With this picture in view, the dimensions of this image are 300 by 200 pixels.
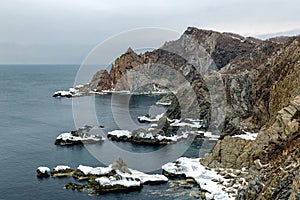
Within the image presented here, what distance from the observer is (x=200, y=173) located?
71562 millimetres

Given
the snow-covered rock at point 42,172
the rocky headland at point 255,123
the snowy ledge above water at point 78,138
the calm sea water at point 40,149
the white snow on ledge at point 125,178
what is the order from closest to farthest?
the rocky headland at point 255,123
the calm sea water at point 40,149
the white snow on ledge at point 125,178
the snow-covered rock at point 42,172
the snowy ledge above water at point 78,138

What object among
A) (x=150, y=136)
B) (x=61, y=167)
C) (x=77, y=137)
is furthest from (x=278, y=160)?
(x=77, y=137)

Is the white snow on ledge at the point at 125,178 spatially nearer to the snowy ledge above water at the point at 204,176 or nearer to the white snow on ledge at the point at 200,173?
the snowy ledge above water at the point at 204,176

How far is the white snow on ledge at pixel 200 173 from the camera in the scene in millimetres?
60250

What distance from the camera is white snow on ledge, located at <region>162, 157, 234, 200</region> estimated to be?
60.2 metres

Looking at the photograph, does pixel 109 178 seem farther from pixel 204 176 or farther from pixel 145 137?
pixel 145 137

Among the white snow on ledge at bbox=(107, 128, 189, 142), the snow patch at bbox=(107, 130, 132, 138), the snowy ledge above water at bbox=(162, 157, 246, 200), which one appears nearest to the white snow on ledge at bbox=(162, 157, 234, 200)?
the snowy ledge above water at bbox=(162, 157, 246, 200)

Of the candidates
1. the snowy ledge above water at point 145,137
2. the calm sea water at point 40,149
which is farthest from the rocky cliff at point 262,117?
the calm sea water at point 40,149

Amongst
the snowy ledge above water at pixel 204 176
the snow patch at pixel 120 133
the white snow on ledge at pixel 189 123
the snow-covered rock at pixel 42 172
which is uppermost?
the white snow on ledge at pixel 189 123

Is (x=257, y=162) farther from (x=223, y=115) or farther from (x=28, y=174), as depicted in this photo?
(x=223, y=115)

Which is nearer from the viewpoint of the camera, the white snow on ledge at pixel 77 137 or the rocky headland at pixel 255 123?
the rocky headland at pixel 255 123

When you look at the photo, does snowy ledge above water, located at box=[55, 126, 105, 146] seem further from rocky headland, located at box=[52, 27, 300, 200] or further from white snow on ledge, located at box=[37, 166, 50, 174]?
rocky headland, located at box=[52, 27, 300, 200]

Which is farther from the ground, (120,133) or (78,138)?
(78,138)

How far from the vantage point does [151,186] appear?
2655 inches
